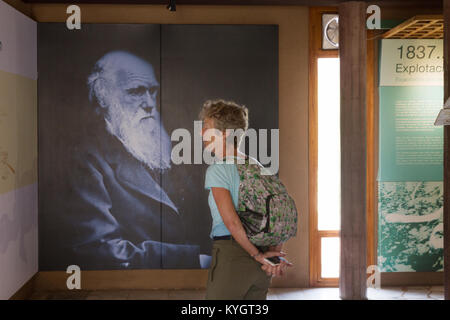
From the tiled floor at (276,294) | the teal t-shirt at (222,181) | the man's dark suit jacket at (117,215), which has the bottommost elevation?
the tiled floor at (276,294)

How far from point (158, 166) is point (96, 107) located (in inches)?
35.2

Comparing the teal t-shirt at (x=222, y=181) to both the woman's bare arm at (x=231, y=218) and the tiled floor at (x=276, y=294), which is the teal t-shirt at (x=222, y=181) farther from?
the tiled floor at (x=276, y=294)

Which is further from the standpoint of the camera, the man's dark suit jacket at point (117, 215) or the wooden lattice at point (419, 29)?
the man's dark suit jacket at point (117, 215)

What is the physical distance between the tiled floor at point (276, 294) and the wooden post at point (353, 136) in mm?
414

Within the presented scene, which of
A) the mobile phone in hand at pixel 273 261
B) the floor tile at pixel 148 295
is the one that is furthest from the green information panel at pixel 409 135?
the mobile phone in hand at pixel 273 261

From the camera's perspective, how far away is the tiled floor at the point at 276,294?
15.5ft

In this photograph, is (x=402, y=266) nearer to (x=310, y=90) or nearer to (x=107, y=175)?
(x=310, y=90)

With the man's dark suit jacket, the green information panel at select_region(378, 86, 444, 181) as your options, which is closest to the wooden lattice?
the green information panel at select_region(378, 86, 444, 181)

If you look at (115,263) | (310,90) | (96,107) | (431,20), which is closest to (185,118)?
(96,107)

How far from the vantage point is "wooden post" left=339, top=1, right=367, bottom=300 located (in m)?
4.53

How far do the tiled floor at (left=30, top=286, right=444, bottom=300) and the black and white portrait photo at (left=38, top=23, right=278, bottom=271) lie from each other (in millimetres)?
277

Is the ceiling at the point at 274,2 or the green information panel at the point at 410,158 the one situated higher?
the ceiling at the point at 274,2

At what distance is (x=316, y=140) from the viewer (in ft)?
16.6

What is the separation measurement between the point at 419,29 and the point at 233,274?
3.78 metres
